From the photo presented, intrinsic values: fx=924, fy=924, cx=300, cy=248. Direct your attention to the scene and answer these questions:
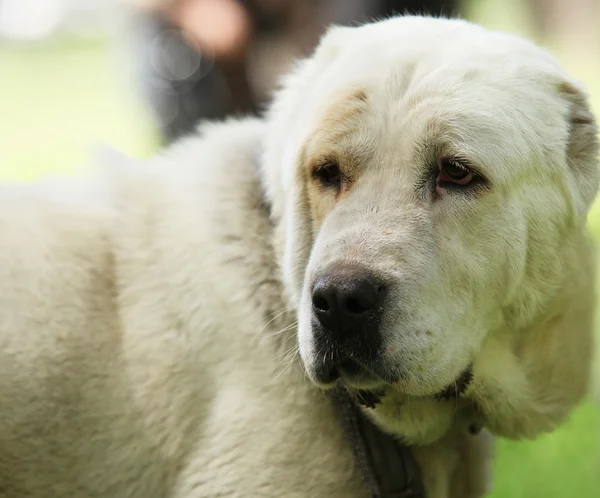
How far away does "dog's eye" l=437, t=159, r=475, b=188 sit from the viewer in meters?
3.01

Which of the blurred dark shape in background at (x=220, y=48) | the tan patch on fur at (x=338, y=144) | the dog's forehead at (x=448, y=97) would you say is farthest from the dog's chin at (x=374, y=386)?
the blurred dark shape in background at (x=220, y=48)

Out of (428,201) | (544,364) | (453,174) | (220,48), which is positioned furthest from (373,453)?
(220,48)

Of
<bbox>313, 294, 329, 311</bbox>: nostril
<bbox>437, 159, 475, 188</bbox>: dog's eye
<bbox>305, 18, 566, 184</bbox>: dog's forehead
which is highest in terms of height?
<bbox>305, 18, 566, 184</bbox>: dog's forehead

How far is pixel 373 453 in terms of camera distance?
129 inches

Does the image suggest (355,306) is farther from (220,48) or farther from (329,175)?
(220,48)

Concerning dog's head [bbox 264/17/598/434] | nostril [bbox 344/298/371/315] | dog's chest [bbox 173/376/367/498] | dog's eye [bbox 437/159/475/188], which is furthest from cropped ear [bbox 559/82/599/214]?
dog's chest [bbox 173/376/367/498]

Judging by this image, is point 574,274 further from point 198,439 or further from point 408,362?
point 198,439

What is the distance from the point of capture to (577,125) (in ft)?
10.7

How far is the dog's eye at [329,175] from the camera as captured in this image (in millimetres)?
3162

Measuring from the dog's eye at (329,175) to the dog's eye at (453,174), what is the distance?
0.35m

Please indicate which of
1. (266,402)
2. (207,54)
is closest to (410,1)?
(207,54)

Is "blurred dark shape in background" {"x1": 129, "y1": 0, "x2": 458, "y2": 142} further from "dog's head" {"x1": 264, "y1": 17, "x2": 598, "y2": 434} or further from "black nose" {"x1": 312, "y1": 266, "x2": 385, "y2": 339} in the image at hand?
"black nose" {"x1": 312, "y1": 266, "x2": 385, "y2": 339}

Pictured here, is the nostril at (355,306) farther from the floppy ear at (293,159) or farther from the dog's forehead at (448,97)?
the dog's forehead at (448,97)

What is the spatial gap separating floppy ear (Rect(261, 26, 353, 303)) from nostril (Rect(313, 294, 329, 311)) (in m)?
0.37
